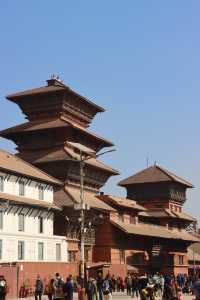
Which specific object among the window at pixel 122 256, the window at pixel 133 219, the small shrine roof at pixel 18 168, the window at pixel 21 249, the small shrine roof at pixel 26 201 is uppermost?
the small shrine roof at pixel 18 168

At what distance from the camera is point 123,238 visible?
65.9m

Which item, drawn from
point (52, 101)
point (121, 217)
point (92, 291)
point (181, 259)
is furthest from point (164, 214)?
point (92, 291)

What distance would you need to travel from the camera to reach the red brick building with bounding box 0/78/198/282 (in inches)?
2387

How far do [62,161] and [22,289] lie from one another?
2119 centimetres

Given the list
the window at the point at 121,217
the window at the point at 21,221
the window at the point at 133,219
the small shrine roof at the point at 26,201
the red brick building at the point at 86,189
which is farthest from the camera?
the window at the point at 133,219

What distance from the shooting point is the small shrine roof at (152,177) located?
9006 cm

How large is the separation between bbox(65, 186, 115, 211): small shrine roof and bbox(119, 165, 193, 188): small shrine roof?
962 inches

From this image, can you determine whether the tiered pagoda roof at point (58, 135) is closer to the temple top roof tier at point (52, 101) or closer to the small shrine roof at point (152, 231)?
the temple top roof tier at point (52, 101)

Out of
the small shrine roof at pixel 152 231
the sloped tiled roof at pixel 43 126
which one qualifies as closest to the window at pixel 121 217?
the small shrine roof at pixel 152 231

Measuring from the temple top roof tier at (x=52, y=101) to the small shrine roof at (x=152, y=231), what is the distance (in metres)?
14.4

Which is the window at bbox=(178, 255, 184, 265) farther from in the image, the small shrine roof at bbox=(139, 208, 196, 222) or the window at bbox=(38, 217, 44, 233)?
the window at bbox=(38, 217, 44, 233)

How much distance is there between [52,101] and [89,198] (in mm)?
12948

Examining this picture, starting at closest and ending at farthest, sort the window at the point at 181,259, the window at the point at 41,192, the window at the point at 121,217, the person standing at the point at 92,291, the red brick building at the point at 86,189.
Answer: the person standing at the point at 92,291 → the window at the point at 41,192 → the red brick building at the point at 86,189 → the window at the point at 121,217 → the window at the point at 181,259

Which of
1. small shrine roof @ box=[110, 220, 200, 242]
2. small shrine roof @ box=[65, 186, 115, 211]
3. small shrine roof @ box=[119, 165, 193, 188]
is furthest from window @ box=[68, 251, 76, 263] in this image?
small shrine roof @ box=[119, 165, 193, 188]
